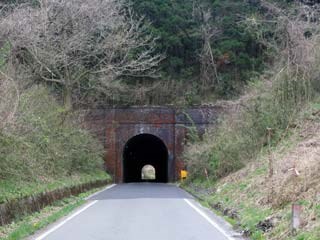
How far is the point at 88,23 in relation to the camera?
26.1 meters

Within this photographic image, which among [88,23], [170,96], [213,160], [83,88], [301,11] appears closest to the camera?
[301,11]

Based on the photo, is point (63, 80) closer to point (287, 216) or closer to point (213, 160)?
point (213, 160)

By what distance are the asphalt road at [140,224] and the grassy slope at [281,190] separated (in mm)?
640

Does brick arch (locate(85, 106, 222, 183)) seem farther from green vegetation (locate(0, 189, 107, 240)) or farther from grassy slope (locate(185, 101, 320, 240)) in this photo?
green vegetation (locate(0, 189, 107, 240))

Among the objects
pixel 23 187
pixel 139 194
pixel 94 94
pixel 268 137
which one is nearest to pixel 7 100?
pixel 23 187

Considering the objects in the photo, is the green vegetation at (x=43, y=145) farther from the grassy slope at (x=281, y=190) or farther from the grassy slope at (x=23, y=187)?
the grassy slope at (x=281, y=190)

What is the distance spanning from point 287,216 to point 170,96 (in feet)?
106

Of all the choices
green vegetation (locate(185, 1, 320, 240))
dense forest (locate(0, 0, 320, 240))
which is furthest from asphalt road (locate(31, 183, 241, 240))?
dense forest (locate(0, 0, 320, 240))

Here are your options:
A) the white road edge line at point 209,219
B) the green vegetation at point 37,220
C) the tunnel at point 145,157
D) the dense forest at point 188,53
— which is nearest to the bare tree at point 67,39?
the dense forest at point 188,53

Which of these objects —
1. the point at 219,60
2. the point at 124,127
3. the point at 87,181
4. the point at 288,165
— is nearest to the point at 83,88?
the point at 124,127

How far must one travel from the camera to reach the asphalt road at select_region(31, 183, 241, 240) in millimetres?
10378

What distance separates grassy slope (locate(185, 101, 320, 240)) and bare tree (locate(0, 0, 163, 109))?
7.56 meters

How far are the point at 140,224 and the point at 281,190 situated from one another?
305cm

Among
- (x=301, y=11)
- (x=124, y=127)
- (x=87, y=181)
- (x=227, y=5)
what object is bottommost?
(x=87, y=181)
